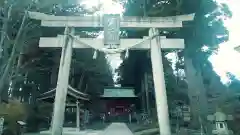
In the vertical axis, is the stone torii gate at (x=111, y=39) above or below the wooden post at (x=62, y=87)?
above

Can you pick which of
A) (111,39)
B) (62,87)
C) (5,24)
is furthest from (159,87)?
(5,24)

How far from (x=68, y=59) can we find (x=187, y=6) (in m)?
10.5

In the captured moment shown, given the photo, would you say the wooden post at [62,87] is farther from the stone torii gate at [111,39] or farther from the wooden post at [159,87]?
the wooden post at [159,87]

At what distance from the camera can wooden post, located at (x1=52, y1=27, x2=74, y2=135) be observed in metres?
10.1

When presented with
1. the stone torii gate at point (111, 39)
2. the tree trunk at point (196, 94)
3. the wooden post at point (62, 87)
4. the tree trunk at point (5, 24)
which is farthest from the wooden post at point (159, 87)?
the tree trunk at point (5, 24)

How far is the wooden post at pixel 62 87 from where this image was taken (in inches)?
398

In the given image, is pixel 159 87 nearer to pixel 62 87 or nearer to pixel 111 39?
pixel 111 39

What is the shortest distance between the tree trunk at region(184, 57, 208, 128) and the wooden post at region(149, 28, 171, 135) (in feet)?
18.6

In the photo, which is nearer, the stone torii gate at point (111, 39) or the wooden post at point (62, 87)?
the wooden post at point (62, 87)

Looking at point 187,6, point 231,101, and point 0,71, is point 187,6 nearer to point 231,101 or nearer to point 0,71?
point 231,101

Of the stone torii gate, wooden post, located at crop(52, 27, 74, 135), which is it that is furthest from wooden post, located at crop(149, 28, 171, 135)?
wooden post, located at crop(52, 27, 74, 135)

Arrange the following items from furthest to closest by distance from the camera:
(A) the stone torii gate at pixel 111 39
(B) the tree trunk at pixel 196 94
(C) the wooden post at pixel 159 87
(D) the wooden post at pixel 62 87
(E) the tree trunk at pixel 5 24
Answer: (B) the tree trunk at pixel 196 94
(E) the tree trunk at pixel 5 24
(A) the stone torii gate at pixel 111 39
(C) the wooden post at pixel 159 87
(D) the wooden post at pixel 62 87

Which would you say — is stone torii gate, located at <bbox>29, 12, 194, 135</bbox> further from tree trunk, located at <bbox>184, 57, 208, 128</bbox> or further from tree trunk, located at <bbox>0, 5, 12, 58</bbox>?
tree trunk, located at <bbox>184, 57, 208, 128</bbox>

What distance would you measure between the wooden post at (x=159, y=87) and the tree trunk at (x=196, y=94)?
5673 millimetres
